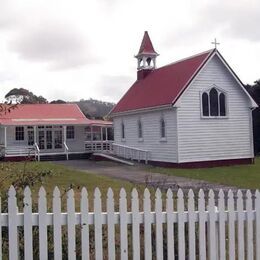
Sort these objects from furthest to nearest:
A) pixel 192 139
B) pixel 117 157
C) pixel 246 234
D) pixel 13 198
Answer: pixel 117 157 → pixel 192 139 → pixel 246 234 → pixel 13 198

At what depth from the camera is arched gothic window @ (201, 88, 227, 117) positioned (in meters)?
31.0

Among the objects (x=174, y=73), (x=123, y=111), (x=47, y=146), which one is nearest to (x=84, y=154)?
(x=47, y=146)

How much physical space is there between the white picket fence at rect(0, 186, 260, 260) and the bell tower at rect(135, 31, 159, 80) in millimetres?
34132

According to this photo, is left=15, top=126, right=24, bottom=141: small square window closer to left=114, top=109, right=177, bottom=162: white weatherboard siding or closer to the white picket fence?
left=114, top=109, right=177, bottom=162: white weatherboard siding

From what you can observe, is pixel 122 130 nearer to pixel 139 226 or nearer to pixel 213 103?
pixel 213 103

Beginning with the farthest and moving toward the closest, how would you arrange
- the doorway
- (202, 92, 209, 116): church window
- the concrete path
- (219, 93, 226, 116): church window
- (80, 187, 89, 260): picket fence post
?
the doorway
(219, 93, 226, 116): church window
(202, 92, 209, 116): church window
the concrete path
(80, 187, 89, 260): picket fence post

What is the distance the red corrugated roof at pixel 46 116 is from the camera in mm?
43463

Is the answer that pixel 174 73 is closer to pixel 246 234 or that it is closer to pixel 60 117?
pixel 60 117

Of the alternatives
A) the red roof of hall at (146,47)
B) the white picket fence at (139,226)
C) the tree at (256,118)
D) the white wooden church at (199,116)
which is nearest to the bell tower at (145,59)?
the red roof of hall at (146,47)

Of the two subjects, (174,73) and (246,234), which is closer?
(246,234)

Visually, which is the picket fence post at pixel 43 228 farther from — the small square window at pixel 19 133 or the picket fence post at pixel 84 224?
the small square window at pixel 19 133

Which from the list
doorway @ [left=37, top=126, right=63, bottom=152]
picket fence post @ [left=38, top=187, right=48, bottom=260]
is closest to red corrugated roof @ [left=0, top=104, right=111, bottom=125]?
doorway @ [left=37, top=126, right=63, bottom=152]

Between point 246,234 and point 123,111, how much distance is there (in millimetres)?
31185

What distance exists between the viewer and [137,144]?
3581 cm
